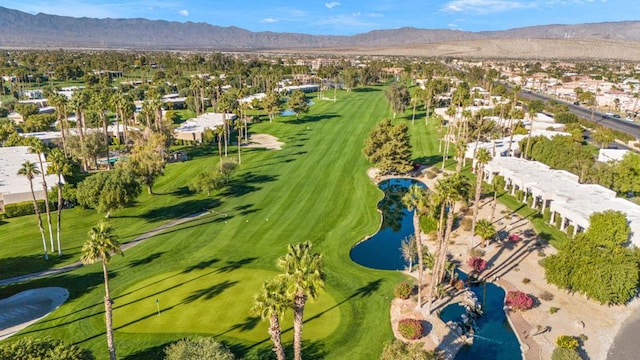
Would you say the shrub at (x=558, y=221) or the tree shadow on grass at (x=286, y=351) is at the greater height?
the shrub at (x=558, y=221)

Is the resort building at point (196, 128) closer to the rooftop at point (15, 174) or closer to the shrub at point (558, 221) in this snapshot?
the rooftop at point (15, 174)

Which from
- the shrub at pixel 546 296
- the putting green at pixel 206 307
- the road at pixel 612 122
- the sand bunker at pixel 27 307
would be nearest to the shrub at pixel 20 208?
the sand bunker at pixel 27 307

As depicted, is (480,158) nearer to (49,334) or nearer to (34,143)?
(49,334)

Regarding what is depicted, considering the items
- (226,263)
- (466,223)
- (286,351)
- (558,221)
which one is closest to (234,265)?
(226,263)

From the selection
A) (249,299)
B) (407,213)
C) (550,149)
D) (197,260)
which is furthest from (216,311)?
(550,149)

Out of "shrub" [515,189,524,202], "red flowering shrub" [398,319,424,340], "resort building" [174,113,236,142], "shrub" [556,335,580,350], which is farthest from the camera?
"resort building" [174,113,236,142]

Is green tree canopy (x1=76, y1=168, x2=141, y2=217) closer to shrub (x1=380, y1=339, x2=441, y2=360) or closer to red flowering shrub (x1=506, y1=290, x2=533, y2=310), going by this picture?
shrub (x1=380, y1=339, x2=441, y2=360)

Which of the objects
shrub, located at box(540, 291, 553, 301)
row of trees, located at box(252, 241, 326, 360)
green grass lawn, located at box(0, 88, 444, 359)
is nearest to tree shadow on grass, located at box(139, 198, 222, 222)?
green grass lawn, located at box(0, 88, 444, 359)
